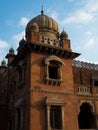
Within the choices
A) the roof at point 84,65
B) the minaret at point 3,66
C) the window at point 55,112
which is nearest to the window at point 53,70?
the window at point 55,112

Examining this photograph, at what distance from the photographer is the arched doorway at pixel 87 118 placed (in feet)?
61.7

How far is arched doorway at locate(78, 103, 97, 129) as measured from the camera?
740 inches

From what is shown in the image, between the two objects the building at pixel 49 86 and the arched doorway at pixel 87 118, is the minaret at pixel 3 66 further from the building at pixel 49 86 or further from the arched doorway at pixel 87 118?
the arched doorway at pixel 87 118

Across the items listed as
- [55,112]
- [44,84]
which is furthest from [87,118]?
[44,84]

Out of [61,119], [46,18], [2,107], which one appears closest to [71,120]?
[61,119]

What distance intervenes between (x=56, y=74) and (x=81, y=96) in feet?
8.52

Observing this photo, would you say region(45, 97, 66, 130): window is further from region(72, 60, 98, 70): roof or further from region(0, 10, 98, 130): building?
region(72, 60, 98, 70): roof

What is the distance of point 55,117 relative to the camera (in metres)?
16.9

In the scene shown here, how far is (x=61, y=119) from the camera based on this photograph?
1664 centimetres

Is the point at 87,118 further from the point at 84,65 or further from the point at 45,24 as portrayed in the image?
the point at 45,24

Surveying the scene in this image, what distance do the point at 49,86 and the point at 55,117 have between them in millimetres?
2202

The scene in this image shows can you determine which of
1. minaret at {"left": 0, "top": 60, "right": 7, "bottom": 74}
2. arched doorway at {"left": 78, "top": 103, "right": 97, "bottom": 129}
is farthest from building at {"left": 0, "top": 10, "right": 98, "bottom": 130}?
minaret at {"left": 0, "top": 60, "right": 7, "bottom": 74}

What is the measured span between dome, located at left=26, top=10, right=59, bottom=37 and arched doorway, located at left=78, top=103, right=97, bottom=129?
6.60 m

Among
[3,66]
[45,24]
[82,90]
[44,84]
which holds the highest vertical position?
[45,24]
